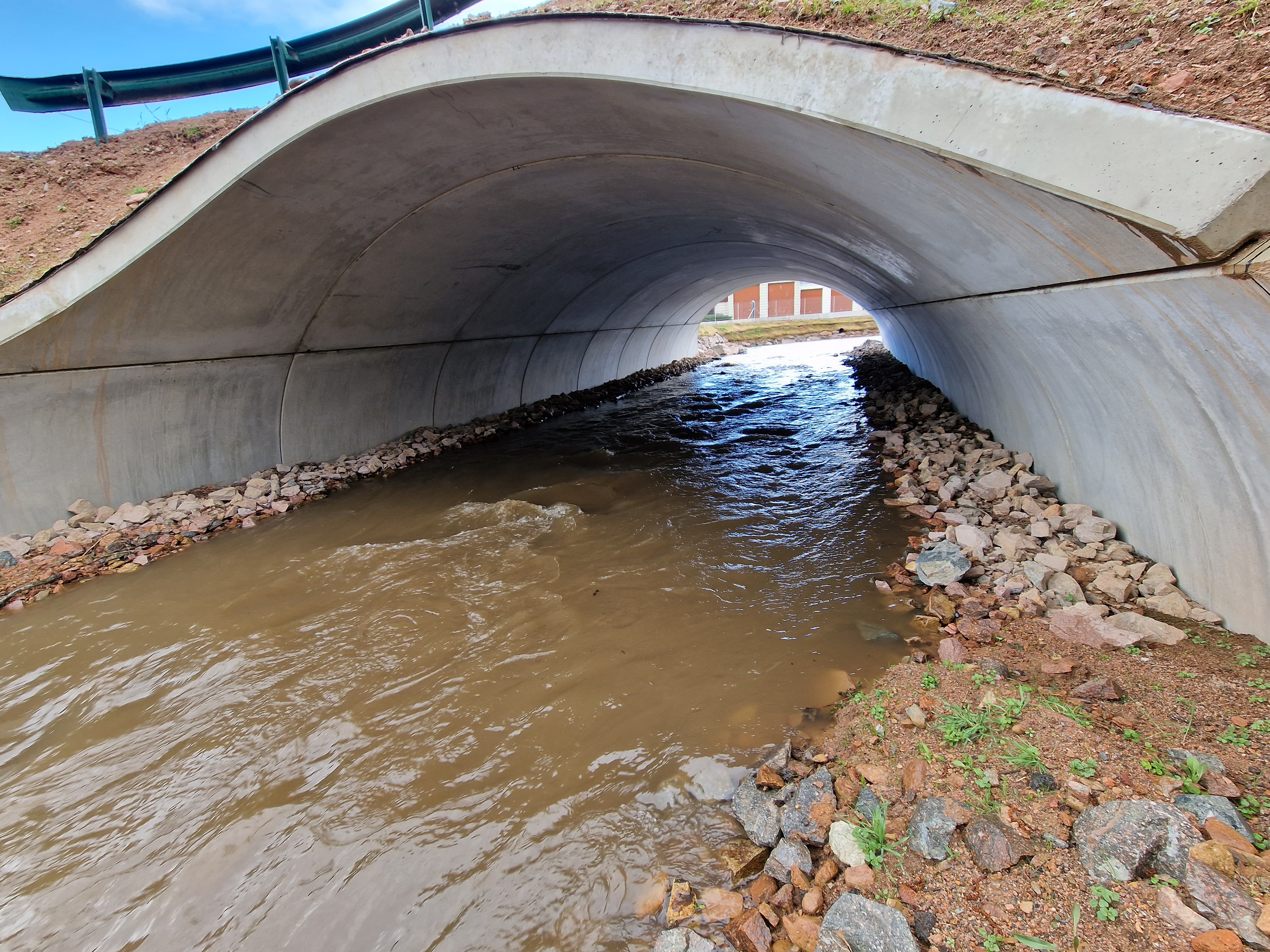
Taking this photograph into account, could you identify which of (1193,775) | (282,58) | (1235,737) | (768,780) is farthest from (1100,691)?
(282,58)

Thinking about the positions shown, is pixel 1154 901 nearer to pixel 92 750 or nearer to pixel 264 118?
pixel 92 750

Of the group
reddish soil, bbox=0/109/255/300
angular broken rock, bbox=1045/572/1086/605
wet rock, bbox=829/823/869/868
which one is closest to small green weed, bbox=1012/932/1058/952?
wet rock, bbox=829/823/869/868

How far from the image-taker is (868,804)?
2.57 meters

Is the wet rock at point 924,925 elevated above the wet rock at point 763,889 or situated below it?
above

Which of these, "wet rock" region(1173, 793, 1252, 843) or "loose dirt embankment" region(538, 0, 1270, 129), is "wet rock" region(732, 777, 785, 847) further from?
"loose dirt embankment" region(538, 0, 1270, 129)

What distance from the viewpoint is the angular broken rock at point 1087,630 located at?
3398 millimetres

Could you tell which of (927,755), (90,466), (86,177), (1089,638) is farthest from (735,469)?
(86,177)

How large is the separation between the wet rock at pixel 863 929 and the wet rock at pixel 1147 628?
235 cm

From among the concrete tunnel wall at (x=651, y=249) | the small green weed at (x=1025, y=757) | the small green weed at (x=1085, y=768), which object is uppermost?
the concrete tunnel wall at (x=651, y=249)

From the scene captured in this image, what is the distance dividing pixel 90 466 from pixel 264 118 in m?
4.30

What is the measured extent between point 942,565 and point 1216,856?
2822 mm

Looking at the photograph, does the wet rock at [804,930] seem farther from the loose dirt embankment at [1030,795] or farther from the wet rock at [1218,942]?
the wet rock at [1218,942]

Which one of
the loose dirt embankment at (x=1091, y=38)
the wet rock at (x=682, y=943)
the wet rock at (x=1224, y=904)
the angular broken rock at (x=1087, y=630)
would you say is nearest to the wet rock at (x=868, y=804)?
the wet rock at (x=682, y=943)

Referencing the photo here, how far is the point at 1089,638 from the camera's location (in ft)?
11.5
